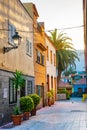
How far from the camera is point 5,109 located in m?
15.4

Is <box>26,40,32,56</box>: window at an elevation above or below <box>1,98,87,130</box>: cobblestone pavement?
above

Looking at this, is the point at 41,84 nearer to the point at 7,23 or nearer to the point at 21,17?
the point at 21,17

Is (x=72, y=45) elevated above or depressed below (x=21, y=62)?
above

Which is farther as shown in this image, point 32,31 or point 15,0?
point 32,31

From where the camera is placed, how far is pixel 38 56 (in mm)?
27234

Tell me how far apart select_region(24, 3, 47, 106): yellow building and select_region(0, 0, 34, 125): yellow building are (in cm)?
344

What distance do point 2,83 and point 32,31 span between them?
10.3m

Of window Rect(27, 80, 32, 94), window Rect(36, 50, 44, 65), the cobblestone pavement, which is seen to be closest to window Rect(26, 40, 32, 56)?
window Rect(27, 80, 32, 94)

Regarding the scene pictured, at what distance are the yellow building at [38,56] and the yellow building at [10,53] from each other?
344 centimetres

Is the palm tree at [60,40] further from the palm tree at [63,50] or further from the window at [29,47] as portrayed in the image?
the window at [29,47]

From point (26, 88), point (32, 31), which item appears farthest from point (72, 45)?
point (26, 88)

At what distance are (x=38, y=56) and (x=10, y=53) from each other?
10.6 metres

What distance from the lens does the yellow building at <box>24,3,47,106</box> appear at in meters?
25.6

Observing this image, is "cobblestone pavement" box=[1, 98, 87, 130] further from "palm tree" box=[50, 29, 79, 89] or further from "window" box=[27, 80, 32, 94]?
"palm tree" box=[50, 29, 79, 89]
